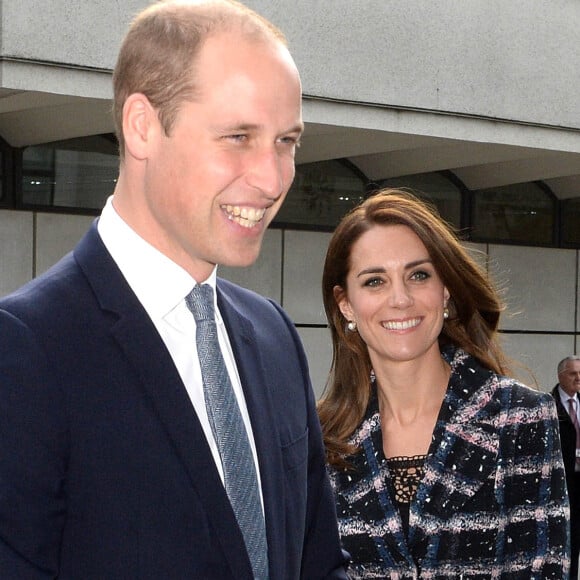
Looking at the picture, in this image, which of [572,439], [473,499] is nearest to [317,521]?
[473,499]

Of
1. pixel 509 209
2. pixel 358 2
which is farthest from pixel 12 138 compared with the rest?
pixel 509 209

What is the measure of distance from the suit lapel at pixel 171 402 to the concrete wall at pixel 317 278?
24.0 ft

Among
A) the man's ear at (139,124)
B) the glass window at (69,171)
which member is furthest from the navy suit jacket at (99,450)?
the glass window at (69,171)

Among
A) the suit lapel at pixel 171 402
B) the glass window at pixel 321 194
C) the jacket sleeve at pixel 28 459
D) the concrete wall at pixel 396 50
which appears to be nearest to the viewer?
the jacket sleeve at pixel 28 459

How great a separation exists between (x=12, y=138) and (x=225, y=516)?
25.2ft

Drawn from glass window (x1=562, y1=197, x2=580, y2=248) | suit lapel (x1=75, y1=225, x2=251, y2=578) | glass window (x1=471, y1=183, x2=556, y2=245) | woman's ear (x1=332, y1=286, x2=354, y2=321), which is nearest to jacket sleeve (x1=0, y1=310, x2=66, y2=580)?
suit lapel (x1=75, y1=225, x2=251, y2=578)

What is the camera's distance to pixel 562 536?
344 cm

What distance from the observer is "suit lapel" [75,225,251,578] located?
166 centimetres

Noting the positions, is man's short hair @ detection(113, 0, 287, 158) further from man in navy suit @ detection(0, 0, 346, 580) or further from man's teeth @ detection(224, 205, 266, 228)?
man's teeth @ detection(224, 205, 266, 228)

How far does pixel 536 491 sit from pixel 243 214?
2.03 m

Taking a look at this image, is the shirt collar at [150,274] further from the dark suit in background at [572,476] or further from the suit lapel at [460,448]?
the dark suit in background at [572,476]

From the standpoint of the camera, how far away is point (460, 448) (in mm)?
3604

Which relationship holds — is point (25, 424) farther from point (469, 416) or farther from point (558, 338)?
point (558, 338)

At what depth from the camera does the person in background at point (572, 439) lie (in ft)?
29.2
